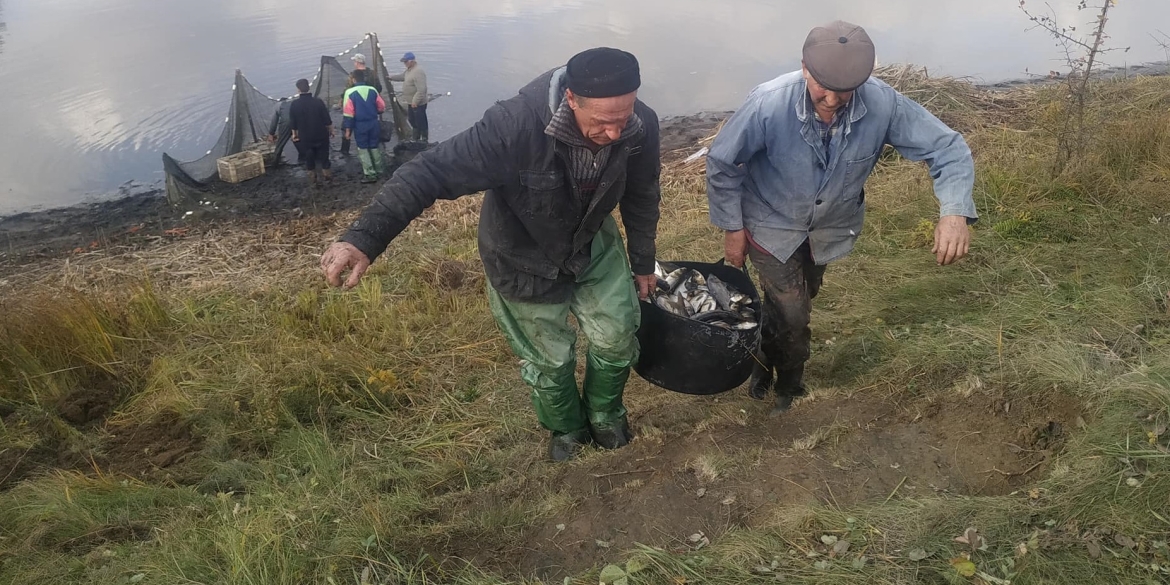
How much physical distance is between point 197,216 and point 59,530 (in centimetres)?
856

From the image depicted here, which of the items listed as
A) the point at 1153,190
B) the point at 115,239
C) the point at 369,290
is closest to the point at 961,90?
the point at 1153,190

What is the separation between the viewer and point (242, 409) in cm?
439

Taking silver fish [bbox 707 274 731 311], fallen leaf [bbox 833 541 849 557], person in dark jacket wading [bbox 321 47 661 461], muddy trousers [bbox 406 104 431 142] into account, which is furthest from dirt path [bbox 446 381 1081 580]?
muddy trousers [bbox 406 104 431 142]

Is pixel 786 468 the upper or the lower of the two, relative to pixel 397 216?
lower

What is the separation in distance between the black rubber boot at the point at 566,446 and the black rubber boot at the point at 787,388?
92cm

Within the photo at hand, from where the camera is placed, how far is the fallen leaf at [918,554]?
224cm

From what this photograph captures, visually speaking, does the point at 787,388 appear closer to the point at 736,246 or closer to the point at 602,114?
the point at 736,246

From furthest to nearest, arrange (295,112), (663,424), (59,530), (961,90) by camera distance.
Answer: (295,112), (961,90), (663,424), (59,530)

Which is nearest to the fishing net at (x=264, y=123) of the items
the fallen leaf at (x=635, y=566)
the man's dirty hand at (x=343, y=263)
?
the man's dirty hand at (x=343, y=263)

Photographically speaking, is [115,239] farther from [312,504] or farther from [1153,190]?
[1153,190]

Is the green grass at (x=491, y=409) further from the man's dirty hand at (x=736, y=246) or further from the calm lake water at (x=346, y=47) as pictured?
the calm lake water at (x=346, y=47)

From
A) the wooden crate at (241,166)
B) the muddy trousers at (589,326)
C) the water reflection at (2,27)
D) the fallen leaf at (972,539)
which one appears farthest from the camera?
the water reflection at (2,27)

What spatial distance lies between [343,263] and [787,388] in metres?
2.19

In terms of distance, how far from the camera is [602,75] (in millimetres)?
2498
